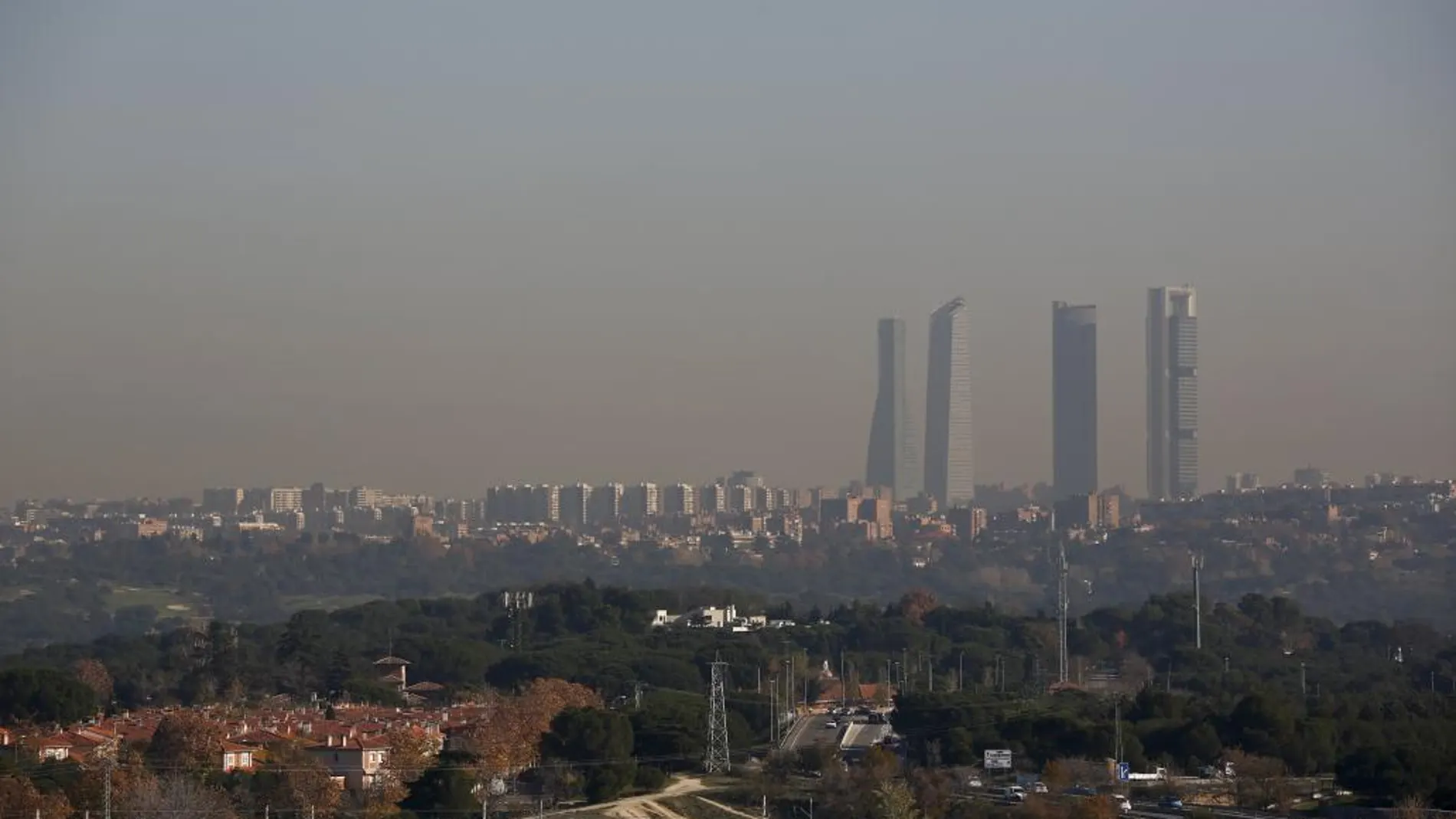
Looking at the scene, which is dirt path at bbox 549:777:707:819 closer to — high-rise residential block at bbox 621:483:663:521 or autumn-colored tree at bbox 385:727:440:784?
autumn-colored tree at bbox 385:727:440:784

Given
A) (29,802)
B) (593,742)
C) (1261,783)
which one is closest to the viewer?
(29,802)

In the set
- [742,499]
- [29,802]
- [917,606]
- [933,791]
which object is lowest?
[933,791]

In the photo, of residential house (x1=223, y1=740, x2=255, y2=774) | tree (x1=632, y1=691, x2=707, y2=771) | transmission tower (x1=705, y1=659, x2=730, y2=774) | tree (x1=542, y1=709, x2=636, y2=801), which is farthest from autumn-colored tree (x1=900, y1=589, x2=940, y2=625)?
residential house (x1=223, y1=740, x2=255, y2=774)

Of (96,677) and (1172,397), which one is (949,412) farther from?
(96,677)

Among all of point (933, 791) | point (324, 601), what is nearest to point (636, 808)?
point (933, 791)

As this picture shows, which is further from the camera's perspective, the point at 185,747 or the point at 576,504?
the point at 576,504

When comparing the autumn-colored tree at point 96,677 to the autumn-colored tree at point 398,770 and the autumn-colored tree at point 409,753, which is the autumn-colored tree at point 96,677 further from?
the autumn-colored tree at point 398,770

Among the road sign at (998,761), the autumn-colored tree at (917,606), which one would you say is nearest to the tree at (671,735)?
the road sign at (998,761)
